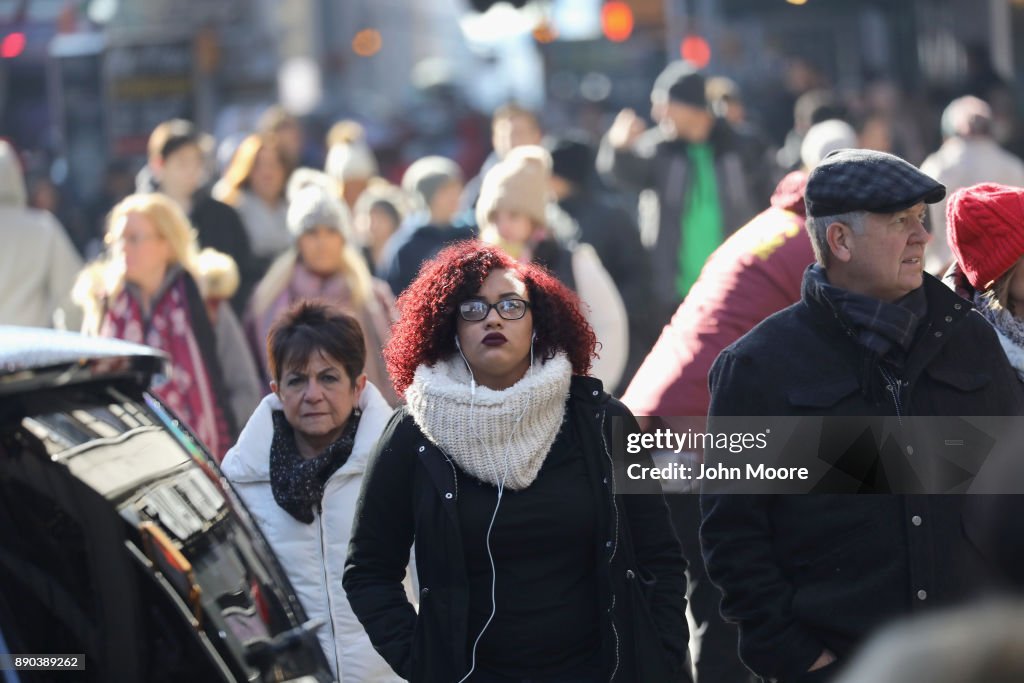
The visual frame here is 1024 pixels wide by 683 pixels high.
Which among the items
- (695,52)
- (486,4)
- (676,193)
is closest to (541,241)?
(676,193)

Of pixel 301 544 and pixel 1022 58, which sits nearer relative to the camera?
pixel 301 544

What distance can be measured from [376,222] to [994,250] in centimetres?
797

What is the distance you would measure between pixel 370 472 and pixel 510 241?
13.8 feet

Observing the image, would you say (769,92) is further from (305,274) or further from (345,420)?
(345,420)

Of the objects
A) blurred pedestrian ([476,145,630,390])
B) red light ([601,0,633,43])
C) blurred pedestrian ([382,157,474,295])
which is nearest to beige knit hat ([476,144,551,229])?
blurred pedestrian ([476,145,630,390])

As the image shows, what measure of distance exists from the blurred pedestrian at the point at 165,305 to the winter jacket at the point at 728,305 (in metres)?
2.66

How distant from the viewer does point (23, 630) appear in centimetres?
339

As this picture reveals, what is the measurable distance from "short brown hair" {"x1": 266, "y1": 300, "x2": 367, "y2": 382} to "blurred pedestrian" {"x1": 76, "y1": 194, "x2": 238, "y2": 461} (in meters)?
2.02

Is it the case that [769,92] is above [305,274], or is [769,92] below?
above

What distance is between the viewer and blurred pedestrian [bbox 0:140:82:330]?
10.3m

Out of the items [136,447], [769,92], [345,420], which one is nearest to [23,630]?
[136,447]

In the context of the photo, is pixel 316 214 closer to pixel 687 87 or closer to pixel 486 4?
pixel 687 87

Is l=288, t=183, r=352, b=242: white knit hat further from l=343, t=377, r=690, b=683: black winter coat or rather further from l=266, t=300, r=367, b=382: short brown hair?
l=343, t=377, r=690, b=683: black winter coat

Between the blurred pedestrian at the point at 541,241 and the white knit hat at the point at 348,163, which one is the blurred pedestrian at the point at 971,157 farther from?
the white knit hat at the point at 348,163
